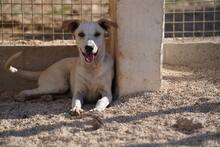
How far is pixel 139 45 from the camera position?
7.28 m

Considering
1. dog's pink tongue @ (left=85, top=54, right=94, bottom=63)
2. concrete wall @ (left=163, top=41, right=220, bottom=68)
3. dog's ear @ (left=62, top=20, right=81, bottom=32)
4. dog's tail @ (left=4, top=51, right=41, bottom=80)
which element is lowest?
dog's tail @ (left=4, top=51, right=41, bottom=80)

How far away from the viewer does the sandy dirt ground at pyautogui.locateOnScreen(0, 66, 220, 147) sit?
235 inches

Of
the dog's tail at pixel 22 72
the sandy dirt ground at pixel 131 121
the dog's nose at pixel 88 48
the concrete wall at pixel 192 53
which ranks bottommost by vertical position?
the sandy dirt ground at pixel 131 121

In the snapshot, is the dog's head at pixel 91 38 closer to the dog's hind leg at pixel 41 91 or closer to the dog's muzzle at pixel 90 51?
the dog's muzzle at pixel 90 51

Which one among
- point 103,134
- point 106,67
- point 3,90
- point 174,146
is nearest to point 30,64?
point 3,90

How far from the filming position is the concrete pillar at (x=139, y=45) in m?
7.20

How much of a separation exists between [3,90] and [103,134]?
2.63 metres

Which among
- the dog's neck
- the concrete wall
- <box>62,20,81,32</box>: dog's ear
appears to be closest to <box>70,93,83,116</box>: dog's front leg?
the dog's neck

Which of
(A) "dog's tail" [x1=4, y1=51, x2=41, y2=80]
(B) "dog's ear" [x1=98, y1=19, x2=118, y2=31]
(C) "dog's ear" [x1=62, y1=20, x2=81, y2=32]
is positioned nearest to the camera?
(B) "dog's ear" [x1=98, y1=19, x2=118, y2=31]

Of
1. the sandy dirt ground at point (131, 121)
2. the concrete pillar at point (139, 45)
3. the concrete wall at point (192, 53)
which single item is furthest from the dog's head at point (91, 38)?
the concrete wall at point (192, 53)

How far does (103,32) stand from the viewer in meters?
7.35

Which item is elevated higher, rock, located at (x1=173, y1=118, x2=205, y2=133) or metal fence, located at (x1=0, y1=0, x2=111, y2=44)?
metal fence, located at (x1=0, y1=0, x2=111, y2=44)

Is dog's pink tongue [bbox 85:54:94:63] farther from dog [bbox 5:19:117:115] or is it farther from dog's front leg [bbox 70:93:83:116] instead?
dog's front leg [bbox 70:93:83:116]

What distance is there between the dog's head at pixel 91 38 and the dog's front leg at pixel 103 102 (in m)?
0.43
